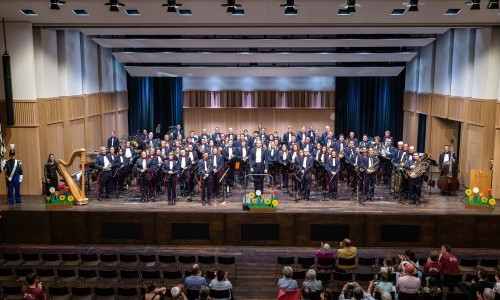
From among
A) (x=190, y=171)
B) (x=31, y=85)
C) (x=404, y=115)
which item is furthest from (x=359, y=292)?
(x=404, y=115)

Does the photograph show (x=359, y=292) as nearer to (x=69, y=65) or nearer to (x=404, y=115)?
(x=69, y=65)

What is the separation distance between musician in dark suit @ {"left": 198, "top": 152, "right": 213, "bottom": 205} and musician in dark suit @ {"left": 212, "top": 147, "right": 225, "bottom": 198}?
0.77 ft

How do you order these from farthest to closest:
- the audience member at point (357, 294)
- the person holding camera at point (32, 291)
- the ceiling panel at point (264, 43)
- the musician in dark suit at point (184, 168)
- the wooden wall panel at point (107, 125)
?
the wooden wall panel at point (107, 125) → the ceiling panel at point (264, 43) → the musician in dark suit at point (184, 168) → the person holding camera at point (32, 291) → the audience member at point (357, 294)

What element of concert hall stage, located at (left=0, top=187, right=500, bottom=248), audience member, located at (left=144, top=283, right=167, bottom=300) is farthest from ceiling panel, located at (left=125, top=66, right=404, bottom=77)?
audience member, located at (left=144, top=283, right=167, bottom=300)

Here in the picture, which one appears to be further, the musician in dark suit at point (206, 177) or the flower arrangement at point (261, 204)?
the musician in dark suit at point (206, 177)

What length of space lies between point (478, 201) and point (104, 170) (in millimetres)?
11582

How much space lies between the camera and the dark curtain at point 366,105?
26.6 m

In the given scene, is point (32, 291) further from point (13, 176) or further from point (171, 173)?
point (13, 176)

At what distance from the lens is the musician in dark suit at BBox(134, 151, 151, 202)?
1658cm

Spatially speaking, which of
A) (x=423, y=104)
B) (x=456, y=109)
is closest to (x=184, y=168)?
(x=456, y=109)

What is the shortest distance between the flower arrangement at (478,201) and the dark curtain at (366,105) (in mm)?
11192

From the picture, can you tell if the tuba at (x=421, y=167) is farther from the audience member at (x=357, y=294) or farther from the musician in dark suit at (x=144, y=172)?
the musician in dark suit at (x=144, y=172)

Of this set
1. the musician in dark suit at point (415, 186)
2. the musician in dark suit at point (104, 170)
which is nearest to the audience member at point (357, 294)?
the musician in dark suit at point (415, 186)

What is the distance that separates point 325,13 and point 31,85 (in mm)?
9961
